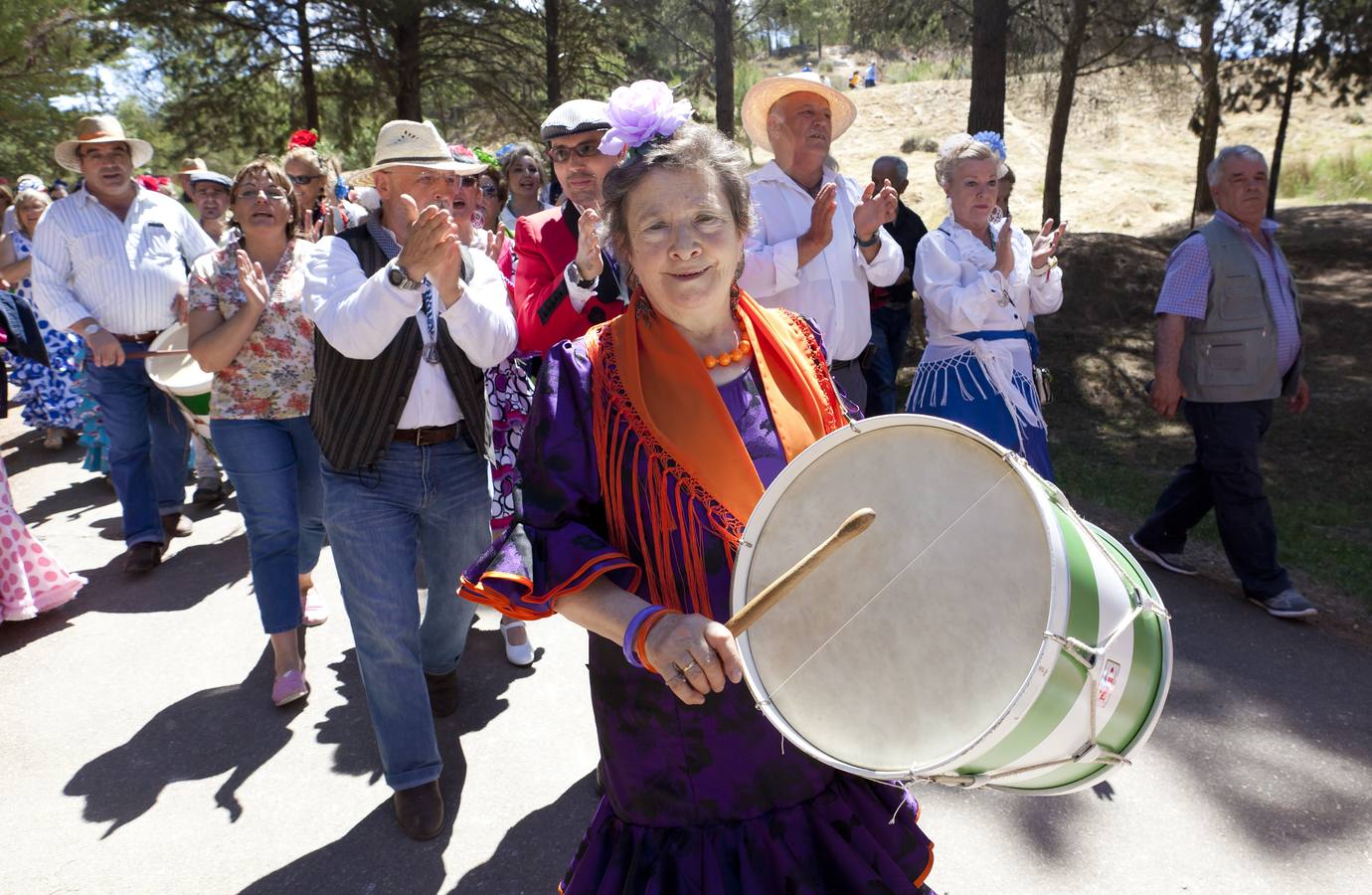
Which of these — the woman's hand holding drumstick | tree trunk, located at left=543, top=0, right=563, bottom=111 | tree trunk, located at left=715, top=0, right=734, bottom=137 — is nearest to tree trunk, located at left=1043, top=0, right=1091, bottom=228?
tree trunk, located at left=715, top=0, right=734, bottom=137

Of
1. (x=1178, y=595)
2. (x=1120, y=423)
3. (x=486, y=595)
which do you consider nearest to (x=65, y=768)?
(x=486, y=595)

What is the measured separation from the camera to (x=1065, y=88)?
12.3 metres

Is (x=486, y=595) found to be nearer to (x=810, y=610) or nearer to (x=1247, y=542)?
(x=810, y=610)

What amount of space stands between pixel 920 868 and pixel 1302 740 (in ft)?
7.68

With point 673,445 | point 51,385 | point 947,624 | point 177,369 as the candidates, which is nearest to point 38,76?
point 51,385

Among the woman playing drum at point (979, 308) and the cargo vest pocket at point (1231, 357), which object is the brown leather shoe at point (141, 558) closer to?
the woman playing drum at point (979, 308)

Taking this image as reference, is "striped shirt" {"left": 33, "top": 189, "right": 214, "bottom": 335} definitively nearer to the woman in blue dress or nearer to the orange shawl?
the woman in blue dress

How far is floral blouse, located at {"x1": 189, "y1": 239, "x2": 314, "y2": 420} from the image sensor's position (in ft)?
13.0

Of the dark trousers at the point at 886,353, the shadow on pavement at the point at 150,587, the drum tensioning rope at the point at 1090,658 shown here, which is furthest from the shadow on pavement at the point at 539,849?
the dark trousers at the point at 886,353

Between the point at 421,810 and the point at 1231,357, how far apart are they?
3960 millimetres

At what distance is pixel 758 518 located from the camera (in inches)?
67.1

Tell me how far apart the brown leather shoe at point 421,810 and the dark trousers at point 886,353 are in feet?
13.7

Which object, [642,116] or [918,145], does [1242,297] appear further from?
[918,145]

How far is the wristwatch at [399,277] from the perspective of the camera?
8.98ft
